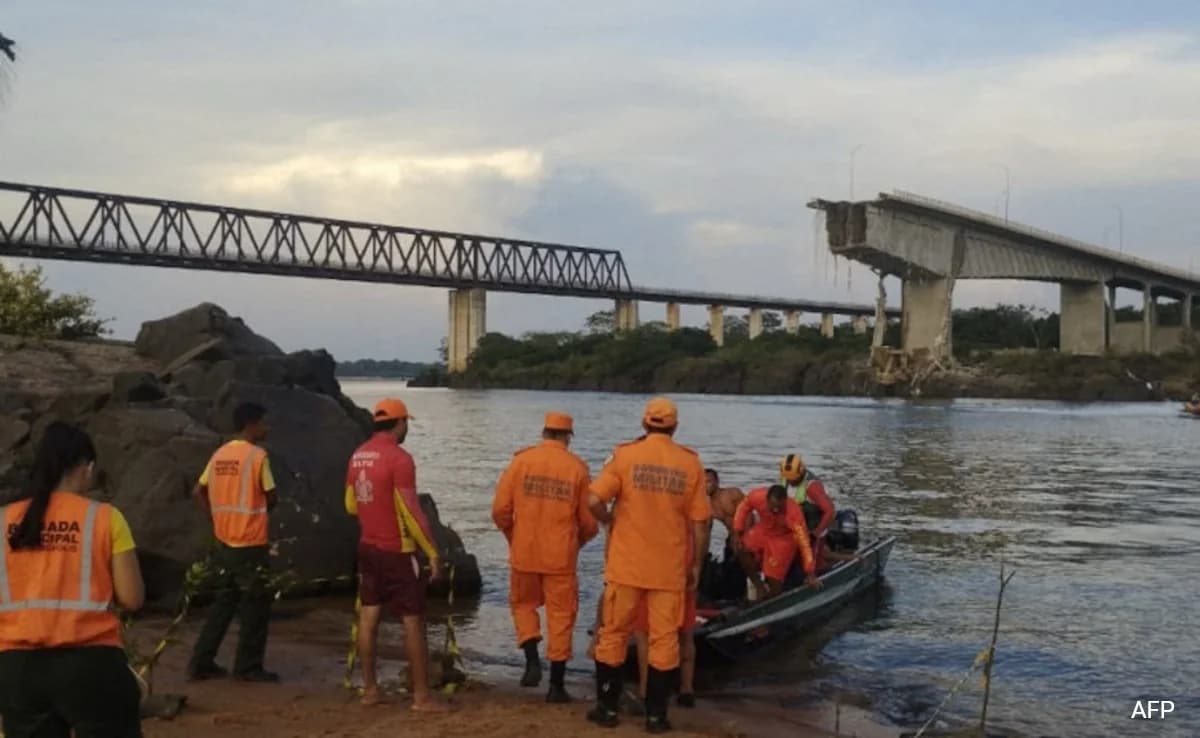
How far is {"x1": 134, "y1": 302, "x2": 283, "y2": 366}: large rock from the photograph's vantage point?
1784 cm

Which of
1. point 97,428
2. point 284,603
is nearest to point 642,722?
point 284,603

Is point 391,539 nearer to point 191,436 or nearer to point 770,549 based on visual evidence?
point 770,549

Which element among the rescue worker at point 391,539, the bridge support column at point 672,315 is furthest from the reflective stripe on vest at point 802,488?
the bridge support column at point 672,315

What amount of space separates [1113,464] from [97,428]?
3248cm

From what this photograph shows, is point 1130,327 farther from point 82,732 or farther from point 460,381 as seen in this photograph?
point 82,732

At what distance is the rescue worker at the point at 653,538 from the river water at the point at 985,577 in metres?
3.11

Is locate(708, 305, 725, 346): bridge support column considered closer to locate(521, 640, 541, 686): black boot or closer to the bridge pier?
the bridge pier

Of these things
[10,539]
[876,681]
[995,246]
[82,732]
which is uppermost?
[995,246]

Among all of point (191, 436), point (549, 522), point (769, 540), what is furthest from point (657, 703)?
point (191, 436)

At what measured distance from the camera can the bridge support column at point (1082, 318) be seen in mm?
104938

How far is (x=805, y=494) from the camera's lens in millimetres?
13109

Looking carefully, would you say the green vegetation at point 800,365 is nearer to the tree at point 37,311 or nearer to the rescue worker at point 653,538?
the tree at point 37,311

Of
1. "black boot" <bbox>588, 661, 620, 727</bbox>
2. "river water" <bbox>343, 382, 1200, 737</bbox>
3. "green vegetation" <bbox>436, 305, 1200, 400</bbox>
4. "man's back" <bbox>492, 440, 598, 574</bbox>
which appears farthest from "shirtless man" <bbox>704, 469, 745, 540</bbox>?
"green vegetation" <bbox>436, 305, 1200, 400</bbox>

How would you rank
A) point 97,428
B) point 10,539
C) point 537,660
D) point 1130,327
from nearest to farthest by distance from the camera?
point 10,539
point 537,660
point 97,428
point 1130,327
